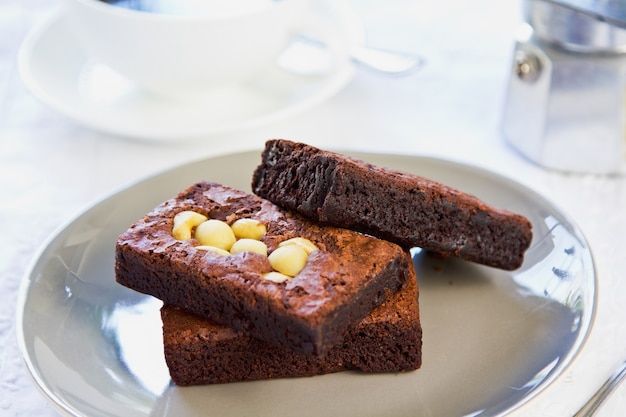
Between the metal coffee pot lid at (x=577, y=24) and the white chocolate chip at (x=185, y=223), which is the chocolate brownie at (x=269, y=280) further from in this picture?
the metal coffee pot lid at (x=577, y=24)

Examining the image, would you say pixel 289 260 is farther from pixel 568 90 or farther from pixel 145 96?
pixel 145 96

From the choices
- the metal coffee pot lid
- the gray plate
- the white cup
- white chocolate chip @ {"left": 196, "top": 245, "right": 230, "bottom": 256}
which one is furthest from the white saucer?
white chocolate chip @ {"left": 196, "top": 245, "right": 230, "bottom": 256}

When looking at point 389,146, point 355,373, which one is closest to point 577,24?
point 389,146

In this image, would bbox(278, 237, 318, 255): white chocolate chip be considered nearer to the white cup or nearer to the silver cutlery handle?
the silver cutlery handle

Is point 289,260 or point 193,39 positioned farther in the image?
point 193,39

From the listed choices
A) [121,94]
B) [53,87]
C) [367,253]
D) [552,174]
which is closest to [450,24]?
[552,174]

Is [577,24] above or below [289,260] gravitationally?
above

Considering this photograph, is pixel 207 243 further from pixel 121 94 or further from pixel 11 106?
pixel 11 106
